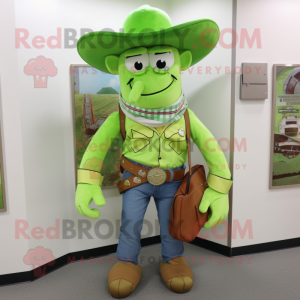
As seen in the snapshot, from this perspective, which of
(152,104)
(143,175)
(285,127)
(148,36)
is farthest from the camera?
(285,127)

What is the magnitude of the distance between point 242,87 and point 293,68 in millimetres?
493

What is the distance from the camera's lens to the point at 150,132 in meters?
1.88

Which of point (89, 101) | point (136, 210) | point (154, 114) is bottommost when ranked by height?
point (136, 210)

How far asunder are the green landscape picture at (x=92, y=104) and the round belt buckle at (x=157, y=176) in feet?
1.96

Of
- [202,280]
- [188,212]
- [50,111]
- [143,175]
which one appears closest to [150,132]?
[143,175]

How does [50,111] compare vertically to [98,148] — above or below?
above

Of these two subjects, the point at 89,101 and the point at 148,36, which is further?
the point at 89,101

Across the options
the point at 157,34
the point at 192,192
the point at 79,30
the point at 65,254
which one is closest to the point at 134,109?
the point at 157,34

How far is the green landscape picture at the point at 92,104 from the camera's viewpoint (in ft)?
7.32

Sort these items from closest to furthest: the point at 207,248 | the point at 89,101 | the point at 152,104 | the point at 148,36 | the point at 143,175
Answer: the point at 148,36, the point at 152,104, the point at 143,175, the point at 89,101, the point at 207,248

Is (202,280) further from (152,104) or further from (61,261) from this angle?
(152,104)

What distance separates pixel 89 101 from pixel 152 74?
0.68 m

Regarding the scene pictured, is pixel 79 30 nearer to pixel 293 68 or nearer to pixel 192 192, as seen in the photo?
pixel 192 192

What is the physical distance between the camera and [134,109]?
71.3 inches
